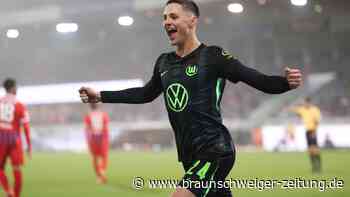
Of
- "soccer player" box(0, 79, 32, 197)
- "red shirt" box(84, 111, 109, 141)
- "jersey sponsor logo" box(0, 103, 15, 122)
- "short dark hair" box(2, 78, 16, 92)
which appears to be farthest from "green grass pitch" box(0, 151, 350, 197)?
"short dark hair" box(2, 78, 16, 92)

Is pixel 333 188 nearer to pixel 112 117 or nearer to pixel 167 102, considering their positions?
pixel 167 102

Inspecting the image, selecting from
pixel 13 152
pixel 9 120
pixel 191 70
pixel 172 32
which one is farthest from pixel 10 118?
pixel 191 70

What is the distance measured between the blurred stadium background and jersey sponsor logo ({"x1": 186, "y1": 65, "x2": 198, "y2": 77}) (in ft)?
39.8

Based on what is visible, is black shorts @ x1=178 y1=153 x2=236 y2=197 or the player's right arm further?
the player's right arm

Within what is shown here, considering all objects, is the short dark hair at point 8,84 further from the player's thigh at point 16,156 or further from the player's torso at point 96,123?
the player's torso at point 96,123

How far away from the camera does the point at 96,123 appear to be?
942 cm

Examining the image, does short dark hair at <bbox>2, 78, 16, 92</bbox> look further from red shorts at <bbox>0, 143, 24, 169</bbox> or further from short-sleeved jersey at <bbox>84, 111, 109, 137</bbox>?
short-sleeved jersey at <bbox>84, 111, 109, 137</bbox>

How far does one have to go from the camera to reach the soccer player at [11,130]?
6578 mm

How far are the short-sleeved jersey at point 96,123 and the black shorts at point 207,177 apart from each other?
6641mm

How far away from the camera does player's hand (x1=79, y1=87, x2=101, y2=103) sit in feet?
10.5

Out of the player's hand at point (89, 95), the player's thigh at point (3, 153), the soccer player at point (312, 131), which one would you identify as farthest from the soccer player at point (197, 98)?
the soccer player at point (312, 131)

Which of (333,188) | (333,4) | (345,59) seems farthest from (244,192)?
(345,59)

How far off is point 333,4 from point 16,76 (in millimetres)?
12490

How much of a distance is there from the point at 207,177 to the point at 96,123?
22.3ft
